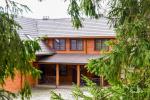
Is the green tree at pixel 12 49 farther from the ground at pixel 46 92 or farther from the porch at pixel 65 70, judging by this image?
the porch at pixel 65 70

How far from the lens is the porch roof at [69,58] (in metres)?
30.0

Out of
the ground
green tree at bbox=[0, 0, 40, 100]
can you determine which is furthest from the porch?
green tree at bbox=[0, 0, 40, 100]

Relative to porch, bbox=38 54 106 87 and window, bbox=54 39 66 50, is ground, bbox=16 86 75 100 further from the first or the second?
window, bbox=54 39 66 50

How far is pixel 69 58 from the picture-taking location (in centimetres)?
3094

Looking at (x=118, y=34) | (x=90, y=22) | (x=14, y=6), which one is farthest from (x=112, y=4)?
(x=90, y=22)

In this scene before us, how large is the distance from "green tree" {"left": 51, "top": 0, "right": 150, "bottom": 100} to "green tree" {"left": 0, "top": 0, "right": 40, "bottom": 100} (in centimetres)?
140

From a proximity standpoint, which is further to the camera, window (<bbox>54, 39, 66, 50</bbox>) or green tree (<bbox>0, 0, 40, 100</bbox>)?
window (<bbox>54, 39, 66, 50</bbox>)

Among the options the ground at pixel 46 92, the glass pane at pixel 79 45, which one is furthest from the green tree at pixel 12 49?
the glass pane at pixel 79 45

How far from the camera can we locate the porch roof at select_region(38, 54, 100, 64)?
98.4 ft

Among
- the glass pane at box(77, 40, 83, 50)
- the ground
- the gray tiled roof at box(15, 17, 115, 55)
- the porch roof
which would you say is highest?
the gray tiled roof at box(15, 17, 115, 55)

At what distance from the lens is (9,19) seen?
5973mm

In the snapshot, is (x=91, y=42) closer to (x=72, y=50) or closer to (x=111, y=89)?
(x=72, y=50)

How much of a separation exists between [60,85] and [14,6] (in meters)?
24.7

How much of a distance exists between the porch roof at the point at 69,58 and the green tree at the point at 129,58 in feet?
71.5
